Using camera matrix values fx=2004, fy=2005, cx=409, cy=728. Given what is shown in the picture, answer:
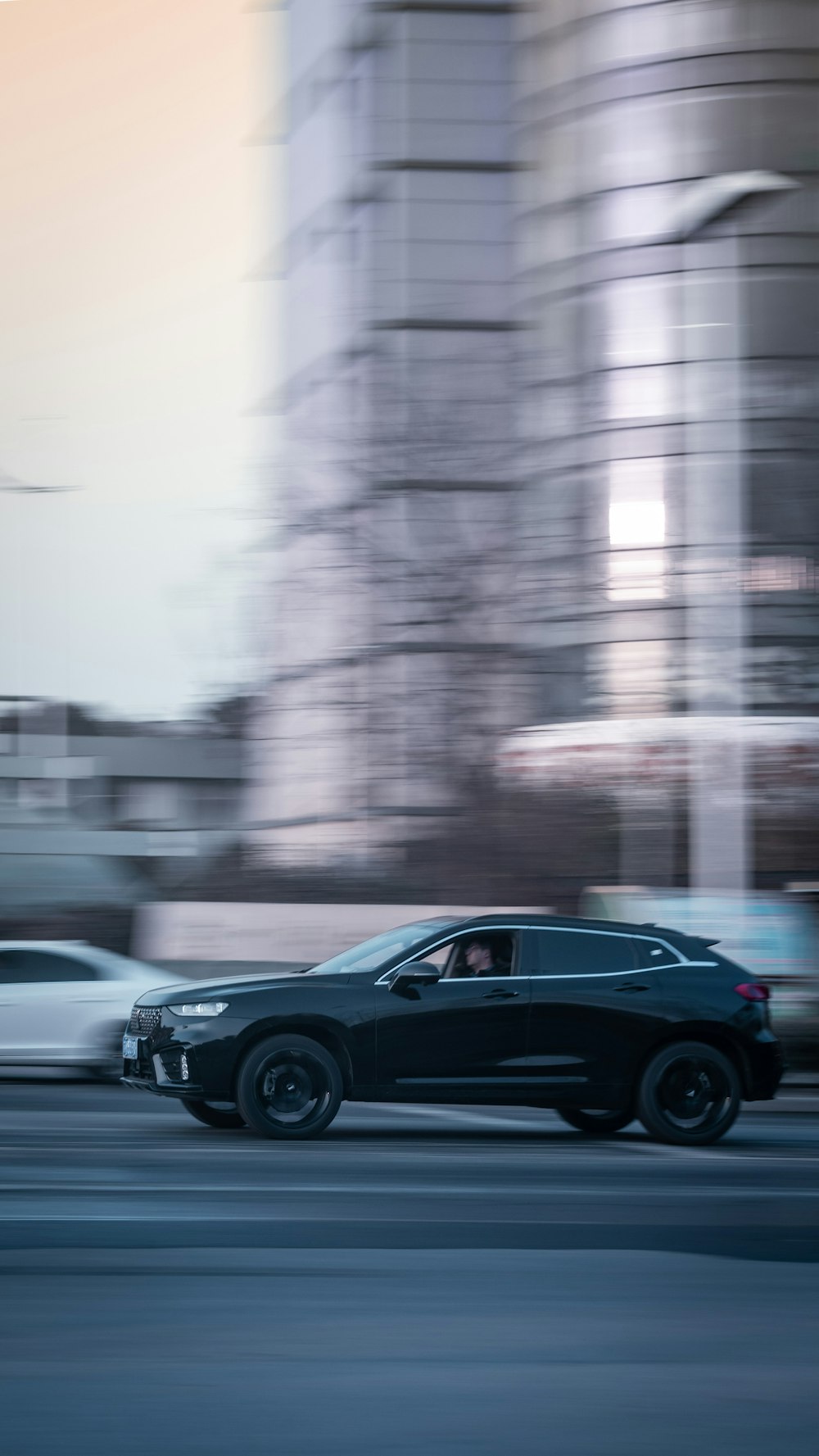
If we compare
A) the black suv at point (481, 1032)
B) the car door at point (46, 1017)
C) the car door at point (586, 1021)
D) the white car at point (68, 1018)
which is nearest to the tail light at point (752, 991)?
the black suv at point (481, 1032)

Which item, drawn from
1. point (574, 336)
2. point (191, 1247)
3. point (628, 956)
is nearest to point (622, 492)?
point (574, 336)

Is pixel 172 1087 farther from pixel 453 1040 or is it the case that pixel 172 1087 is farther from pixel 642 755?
pixel 642 755

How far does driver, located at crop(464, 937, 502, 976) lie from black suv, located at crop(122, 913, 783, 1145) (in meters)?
0.01

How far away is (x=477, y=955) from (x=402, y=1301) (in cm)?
620

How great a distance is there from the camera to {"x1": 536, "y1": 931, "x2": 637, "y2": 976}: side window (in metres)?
13.6

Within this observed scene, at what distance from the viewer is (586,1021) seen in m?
13.3

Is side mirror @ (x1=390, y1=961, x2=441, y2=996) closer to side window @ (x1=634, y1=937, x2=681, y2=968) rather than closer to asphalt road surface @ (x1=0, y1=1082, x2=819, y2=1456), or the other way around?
asphalt road surface @ (x1=0, y1=1082, x2=819, y2=1456)

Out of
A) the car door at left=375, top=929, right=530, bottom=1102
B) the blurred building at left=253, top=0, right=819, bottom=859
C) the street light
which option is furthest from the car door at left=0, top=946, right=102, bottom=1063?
the blurred building at left=253, top=0, right=819, bottom=859

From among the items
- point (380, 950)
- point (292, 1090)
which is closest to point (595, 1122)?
point (380, 950)

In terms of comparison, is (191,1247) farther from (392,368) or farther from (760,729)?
(392,368)

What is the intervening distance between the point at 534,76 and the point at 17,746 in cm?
1719

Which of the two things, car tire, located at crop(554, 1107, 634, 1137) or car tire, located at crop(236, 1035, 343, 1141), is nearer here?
car tire, located at crop(236, 1035, 343, 1141)

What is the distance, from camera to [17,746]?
41312 millimetres

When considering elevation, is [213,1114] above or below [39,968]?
below
